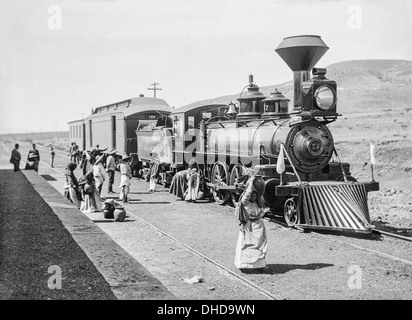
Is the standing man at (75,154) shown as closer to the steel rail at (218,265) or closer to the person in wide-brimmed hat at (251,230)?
the steel rail at (218,265)

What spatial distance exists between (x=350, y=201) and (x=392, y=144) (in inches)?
590

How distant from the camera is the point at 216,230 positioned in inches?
440

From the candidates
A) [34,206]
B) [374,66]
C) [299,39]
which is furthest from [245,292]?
[374,66]

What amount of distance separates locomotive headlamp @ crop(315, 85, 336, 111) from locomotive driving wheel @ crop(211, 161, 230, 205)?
4.01m

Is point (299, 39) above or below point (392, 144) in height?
above

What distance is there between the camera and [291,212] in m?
11.4

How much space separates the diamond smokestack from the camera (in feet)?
38.6

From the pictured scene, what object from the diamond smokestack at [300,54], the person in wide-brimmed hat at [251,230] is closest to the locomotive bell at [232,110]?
the diamond smokestack at [300,54]

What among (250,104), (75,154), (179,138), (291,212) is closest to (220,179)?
(250,104)

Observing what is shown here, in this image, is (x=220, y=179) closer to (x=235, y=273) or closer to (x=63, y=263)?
(x=235, y=273)

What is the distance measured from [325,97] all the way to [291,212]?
2815mm

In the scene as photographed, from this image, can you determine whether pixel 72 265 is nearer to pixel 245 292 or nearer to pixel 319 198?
pixel 245 292

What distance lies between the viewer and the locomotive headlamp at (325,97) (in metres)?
11.4
